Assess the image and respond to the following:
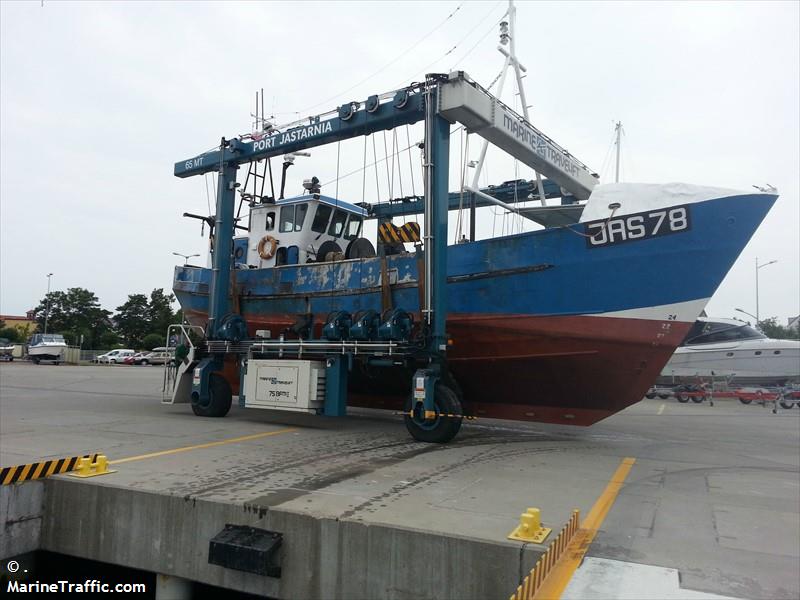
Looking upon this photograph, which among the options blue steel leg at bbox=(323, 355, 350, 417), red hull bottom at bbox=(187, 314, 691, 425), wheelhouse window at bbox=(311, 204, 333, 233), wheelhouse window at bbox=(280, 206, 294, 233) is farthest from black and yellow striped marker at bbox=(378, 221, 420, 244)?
blue steel leg at bbox=(323, 355, 350, 417)

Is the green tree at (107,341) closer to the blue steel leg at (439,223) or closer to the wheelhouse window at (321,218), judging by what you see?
the wheelhouse window at (321,218)

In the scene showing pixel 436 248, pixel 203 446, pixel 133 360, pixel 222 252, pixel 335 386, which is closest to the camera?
pixel 203 446

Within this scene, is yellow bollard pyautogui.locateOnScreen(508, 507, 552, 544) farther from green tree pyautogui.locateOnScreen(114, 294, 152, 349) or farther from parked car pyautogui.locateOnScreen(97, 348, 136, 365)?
green tree pyautogui.locateOnScreen(114, 294, 152, 349)

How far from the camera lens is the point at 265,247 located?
12.2 m

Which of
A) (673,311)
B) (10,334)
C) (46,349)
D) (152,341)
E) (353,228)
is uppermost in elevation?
(353,228)

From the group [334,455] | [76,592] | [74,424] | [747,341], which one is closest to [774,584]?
[334,455]

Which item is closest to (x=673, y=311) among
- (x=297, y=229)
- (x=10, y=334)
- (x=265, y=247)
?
(x=297, y=229)

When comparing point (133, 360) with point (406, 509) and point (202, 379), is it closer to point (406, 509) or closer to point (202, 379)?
point (202, 379)

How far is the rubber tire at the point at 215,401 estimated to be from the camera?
1065 centimetres

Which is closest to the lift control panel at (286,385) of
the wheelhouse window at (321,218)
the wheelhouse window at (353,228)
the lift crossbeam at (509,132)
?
the wheelhouse window at (321,218)

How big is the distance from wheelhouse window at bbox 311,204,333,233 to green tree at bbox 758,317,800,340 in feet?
148

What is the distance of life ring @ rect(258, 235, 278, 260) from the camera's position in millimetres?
12102

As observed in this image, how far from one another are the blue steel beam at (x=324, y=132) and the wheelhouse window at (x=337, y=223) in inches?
82.9

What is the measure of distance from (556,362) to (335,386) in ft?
11.1
